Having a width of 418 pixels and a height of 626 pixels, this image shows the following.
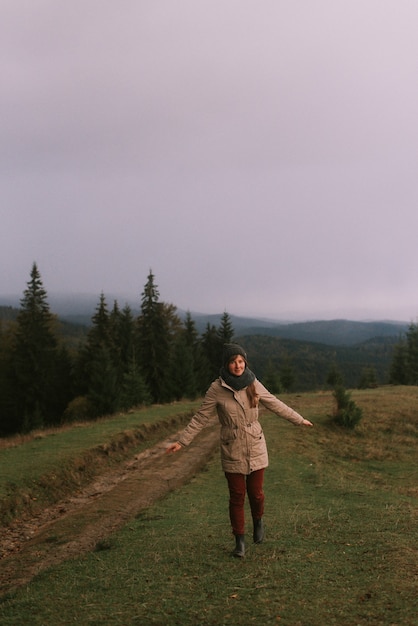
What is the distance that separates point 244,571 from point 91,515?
6.38 metres

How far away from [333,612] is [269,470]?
11.8 metres

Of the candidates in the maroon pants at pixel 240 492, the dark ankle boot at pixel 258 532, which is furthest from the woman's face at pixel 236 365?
the dark ankle boot at pixel 258 532

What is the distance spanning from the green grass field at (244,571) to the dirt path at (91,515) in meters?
0.74

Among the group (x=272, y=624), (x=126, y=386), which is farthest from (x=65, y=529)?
(x=126, y=386)

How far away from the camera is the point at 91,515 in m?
11.5

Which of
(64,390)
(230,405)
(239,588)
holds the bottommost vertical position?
(64,390)

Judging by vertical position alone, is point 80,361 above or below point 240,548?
below

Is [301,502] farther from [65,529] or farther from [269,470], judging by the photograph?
[65,529]

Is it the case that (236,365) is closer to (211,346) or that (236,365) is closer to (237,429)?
(237,429)

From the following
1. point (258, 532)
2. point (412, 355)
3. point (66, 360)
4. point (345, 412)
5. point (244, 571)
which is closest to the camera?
point (244, 571)

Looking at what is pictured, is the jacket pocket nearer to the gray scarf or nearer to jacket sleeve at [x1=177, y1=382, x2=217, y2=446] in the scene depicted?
jacket sleeve at [x1=177, y1=382, x2=217, y2=446]

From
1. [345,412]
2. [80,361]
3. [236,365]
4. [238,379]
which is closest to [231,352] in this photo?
[236,365]

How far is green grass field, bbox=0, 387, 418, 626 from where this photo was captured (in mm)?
5086

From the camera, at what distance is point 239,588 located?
5.68m
